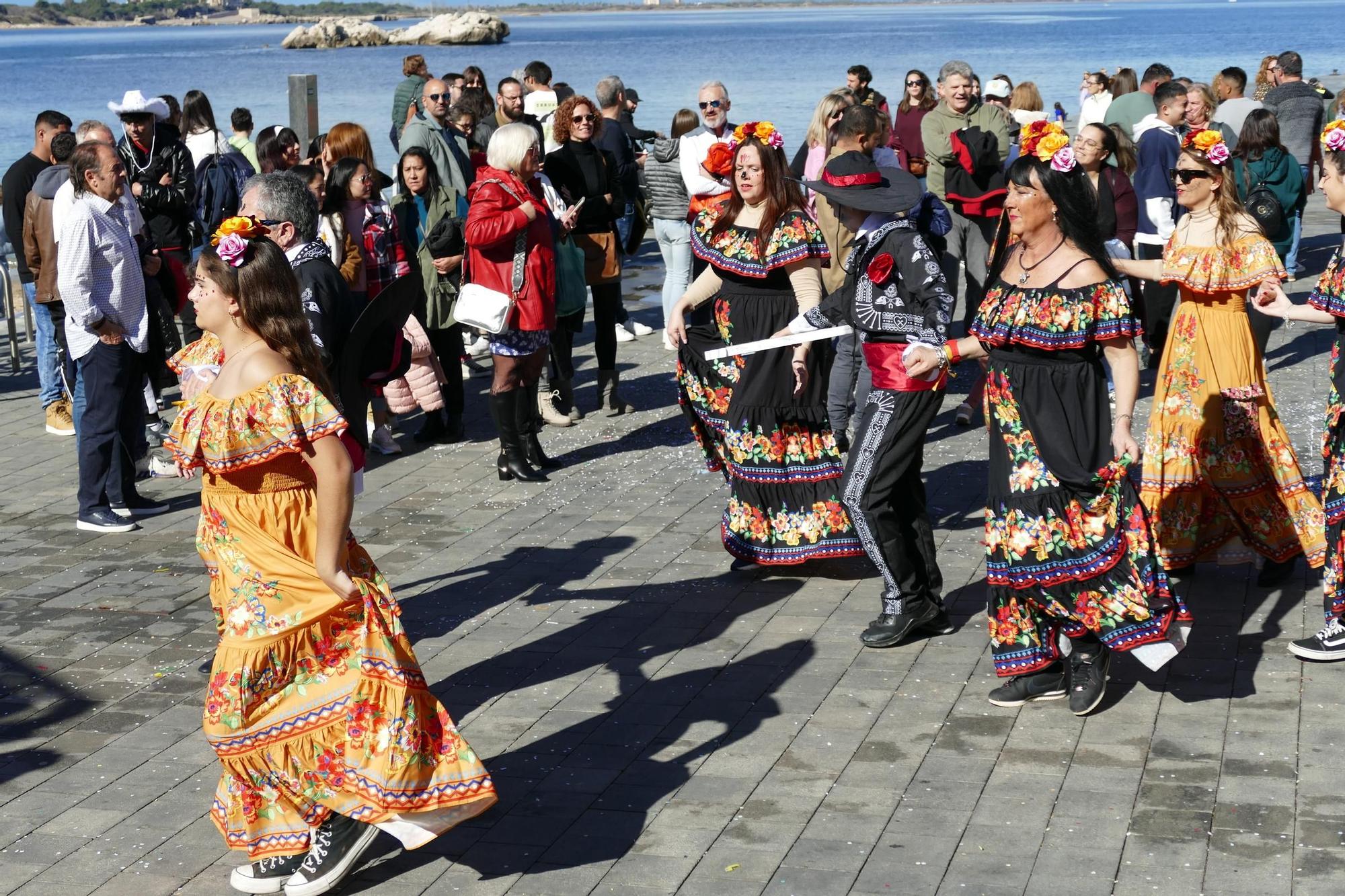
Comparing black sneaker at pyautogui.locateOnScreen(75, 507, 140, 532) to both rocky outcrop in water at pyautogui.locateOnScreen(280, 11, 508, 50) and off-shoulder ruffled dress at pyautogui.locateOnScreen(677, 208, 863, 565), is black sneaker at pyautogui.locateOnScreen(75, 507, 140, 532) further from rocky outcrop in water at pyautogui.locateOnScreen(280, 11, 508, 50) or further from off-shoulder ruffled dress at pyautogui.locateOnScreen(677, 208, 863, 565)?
rocky outcrop in water at pyautogui.locateOnScreen(280, 11, 508, 50)

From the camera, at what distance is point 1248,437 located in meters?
6.74

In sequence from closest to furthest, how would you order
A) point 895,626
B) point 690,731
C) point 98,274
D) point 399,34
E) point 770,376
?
point 690,731, point 895,626, point 770,376, point 98,274, point 399,34

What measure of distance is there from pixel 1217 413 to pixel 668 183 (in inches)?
226

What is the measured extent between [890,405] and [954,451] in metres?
3.20

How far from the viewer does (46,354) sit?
10.4m

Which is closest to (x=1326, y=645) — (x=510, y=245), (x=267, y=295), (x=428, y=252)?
(x=267, y=295)

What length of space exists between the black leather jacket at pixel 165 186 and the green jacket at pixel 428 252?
1461 mm

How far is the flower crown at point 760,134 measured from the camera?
23.0 ft

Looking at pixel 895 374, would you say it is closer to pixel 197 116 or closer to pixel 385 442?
pixel 385 442

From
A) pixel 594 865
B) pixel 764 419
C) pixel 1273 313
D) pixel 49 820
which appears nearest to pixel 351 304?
pixel 764 419

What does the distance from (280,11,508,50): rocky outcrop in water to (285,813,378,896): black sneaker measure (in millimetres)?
129597

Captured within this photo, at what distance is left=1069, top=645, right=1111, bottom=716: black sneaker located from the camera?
558 centimetres

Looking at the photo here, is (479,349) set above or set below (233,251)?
below

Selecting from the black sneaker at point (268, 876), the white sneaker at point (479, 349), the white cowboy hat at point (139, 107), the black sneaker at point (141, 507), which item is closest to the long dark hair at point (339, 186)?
the black sneaker at point (141, 507)
